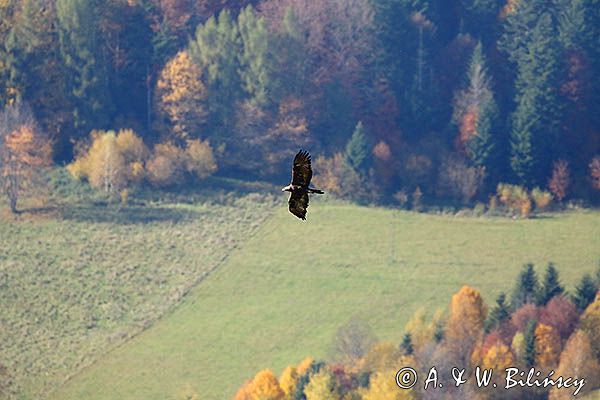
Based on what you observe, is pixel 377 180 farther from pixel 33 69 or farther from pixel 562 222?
pixel 33 69

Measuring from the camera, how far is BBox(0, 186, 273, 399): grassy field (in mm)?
79375

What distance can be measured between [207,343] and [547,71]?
2671cm

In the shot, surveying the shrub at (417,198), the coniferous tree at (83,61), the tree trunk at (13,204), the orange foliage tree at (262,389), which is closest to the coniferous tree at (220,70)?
the coniferous tree at (83,61)

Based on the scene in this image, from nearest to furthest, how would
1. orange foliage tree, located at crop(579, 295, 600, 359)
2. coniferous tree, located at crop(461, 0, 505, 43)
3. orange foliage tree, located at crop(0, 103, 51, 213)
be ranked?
orange foliage tree, located at crop(579, 295, 600, 359) < orange foliage tree, located at crop(0, 103, 51, 213) < coniferous tree, located at crop(461, 0, 505, 43)

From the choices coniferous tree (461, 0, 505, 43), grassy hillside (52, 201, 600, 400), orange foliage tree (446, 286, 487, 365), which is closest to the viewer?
orange foliage tree (446, 286, 487, 365)

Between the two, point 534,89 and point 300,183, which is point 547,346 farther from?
point 300,183

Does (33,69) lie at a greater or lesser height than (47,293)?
greater

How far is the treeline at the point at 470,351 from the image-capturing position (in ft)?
244

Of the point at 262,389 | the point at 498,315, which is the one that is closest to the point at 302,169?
the point at 262,389

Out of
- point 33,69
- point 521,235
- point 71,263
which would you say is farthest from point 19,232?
point 521,235

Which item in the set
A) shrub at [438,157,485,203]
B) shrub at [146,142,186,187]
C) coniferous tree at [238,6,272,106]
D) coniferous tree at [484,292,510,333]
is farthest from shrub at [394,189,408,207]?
coniferous tree at [484,292,510,333]

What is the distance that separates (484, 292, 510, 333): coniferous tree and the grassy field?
12.5 metres

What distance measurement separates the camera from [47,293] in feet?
275

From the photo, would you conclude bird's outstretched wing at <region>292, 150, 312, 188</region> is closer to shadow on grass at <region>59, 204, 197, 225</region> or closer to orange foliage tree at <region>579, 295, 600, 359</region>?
orange foliage tree at <region>579, 295, 600, 359</region>
